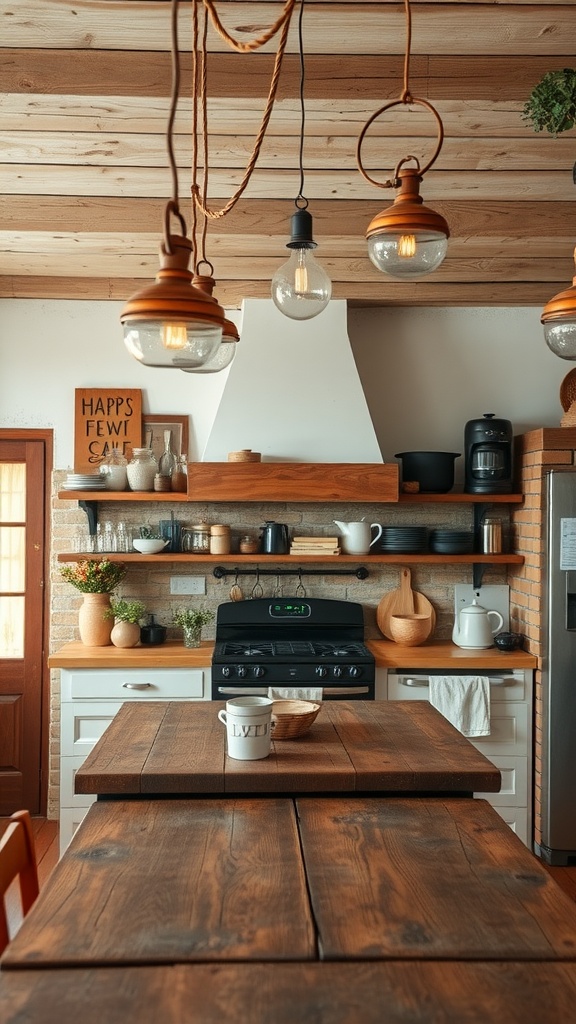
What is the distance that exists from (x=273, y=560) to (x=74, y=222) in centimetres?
182

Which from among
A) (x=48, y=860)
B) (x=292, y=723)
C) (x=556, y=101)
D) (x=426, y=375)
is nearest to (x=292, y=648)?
(x=48, y=860)

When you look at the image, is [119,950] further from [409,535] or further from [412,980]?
[409,535]

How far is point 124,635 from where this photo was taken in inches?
174

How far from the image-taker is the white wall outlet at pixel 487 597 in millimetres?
4832

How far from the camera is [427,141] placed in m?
3.13

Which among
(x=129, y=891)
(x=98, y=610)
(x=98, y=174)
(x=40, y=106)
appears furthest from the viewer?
(x=98, y=610)

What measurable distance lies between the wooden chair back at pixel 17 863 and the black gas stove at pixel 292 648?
2.16 metres

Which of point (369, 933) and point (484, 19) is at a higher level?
point (484, 19)

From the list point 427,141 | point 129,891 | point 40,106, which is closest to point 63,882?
point 129,891

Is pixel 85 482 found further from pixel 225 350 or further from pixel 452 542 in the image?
pixel 225 350

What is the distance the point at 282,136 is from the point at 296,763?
208 cm

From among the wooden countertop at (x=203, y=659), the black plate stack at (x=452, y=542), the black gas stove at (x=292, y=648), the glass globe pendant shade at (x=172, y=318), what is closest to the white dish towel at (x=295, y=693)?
the black gas stove at (x=292, y=648)

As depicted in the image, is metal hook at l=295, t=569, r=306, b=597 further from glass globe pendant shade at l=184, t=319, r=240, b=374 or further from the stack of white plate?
glass globe pendant shade at l=184, t=319, r=240, b=374

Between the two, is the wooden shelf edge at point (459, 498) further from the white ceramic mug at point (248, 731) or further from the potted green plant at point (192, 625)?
the white ceramic mug at point (248, 731)
